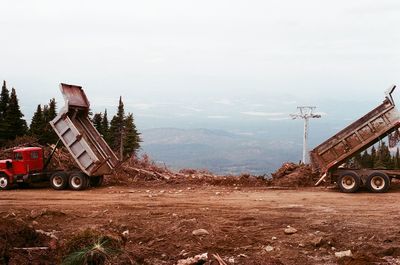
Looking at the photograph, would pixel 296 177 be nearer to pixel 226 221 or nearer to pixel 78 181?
pixel 226 221

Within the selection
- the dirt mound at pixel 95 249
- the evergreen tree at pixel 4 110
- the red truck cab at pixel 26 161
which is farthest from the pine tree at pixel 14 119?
A: the dirt mound at pixel 95 249

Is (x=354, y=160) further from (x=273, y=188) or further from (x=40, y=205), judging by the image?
(x=40, y=205)

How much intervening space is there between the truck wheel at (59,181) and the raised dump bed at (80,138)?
90 centimetres

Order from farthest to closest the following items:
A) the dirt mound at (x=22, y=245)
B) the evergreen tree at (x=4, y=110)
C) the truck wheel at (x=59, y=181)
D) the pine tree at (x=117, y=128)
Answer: the pine tree at (x=117, y=128), the evergreen tree at (x=4, y=110), the truck wheel at (x=59, y=181), the dirt mound at (x=22, y=245)

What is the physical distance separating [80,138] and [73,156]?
80 cm

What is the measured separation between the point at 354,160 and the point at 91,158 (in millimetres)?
9592

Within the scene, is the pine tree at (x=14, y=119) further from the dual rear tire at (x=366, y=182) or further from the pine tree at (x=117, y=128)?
the dual rear tire at (x=366, y=182)

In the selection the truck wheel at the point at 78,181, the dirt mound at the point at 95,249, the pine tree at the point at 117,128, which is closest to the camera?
the dirt mound at the point at 95,249

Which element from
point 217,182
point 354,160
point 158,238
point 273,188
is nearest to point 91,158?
point 217,182

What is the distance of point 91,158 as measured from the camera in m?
18.2

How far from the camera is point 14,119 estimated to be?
38125mm

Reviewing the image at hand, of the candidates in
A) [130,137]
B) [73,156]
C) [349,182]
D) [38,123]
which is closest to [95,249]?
[73,156]

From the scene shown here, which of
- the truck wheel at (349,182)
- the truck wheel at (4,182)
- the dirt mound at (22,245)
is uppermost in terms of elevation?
the truck wheel at (349,182)

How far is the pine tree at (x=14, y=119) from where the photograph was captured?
37656 millimetres
